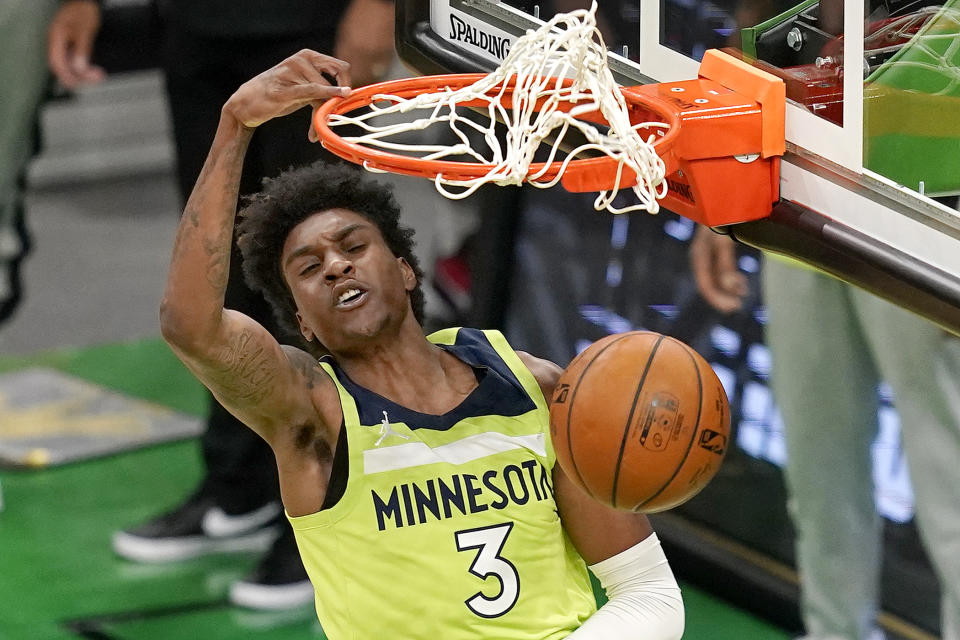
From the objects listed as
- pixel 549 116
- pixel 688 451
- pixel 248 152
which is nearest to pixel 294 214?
pixel 549 116

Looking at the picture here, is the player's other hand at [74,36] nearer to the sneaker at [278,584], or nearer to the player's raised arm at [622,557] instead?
the sneaker at [278,584]

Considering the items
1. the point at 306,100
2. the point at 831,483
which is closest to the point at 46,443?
the point at 831,483

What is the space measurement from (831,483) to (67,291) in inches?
182

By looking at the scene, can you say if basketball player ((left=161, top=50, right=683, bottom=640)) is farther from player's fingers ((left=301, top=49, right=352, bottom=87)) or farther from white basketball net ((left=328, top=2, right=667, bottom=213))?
white basketball net ((left=328, top=2, right=667, bottom=213))

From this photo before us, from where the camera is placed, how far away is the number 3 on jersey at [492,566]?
253 centimetres

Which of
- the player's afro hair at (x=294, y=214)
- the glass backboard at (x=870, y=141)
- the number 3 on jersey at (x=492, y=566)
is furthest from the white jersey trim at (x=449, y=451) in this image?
the glass backboard at (x=870, y=141)

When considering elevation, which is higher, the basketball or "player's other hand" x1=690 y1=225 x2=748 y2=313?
the basketball

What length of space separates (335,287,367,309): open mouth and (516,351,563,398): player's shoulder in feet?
1.21

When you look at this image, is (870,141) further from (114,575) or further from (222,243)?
(114,575)

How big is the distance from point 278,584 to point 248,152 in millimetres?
1299

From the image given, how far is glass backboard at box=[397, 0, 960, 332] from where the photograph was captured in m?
2.45

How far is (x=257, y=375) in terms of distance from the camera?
8.20 ft

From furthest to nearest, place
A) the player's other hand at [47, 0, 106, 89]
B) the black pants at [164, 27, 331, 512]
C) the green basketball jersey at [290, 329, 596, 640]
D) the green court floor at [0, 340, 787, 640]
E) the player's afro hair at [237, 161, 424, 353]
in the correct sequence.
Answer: the player's other hand at [47, 0, 106, 89] → the green court floor at [0, 340, 787, 640] → the black pants at [164, 27, 331, 512] → the player's afro hair at [237, 161, 424, 353] → the green basketball jersey at [290, 329, 596, 640]

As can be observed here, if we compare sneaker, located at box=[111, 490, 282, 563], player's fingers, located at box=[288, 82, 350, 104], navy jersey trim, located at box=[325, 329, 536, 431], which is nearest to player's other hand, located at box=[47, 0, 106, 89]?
sneaker, located at box=[111, 490, 282, 563]
